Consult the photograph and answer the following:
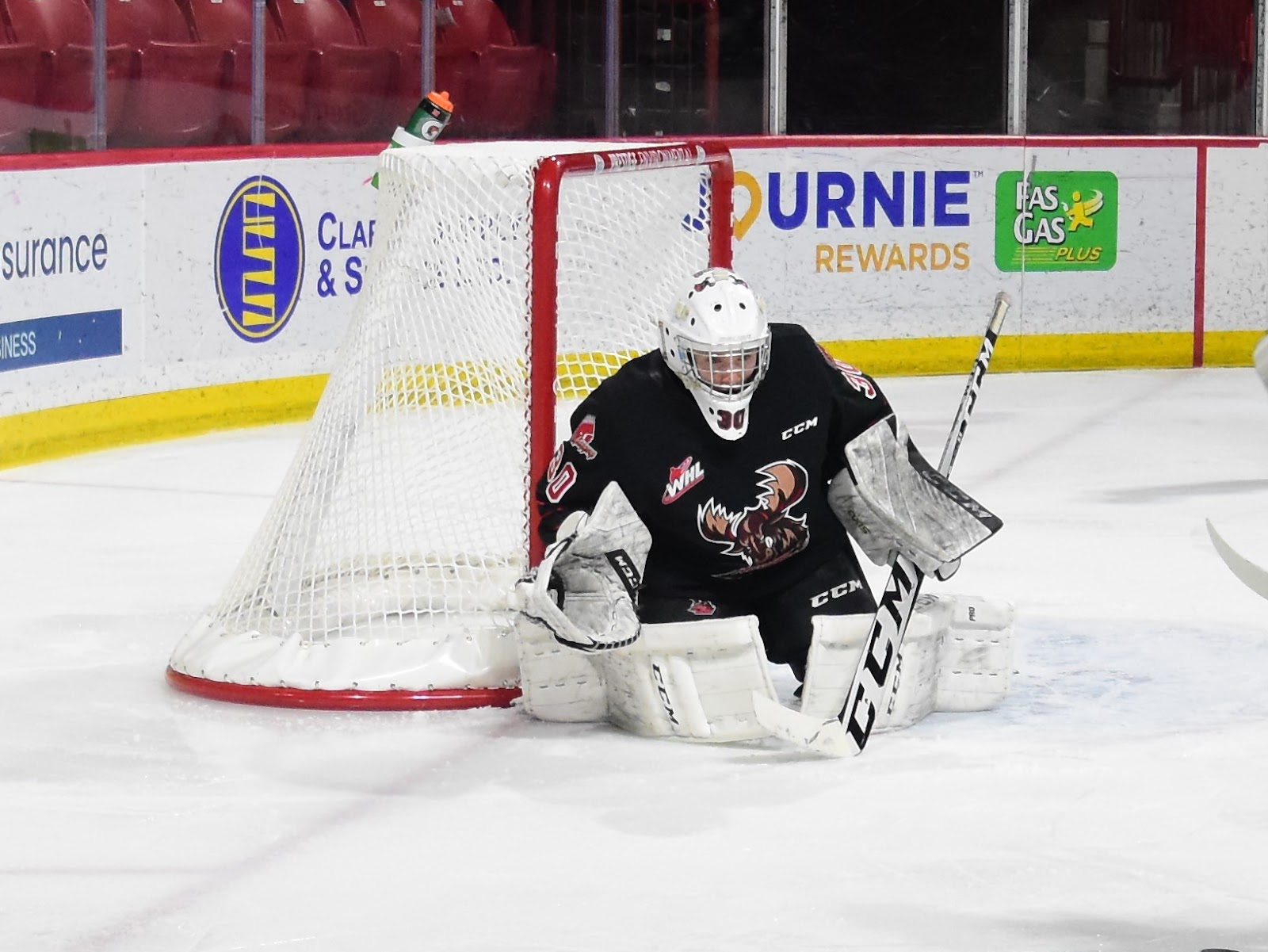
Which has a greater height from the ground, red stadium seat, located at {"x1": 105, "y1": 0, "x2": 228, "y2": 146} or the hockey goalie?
red stadium seat, located at {"x1": 105, "y1": 0, "x2": 228, "y2": 146}

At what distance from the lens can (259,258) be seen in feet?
24.6

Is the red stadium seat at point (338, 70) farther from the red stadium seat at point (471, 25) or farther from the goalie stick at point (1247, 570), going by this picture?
the goalie stick at point (1247, 570)

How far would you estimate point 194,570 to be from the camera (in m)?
5.32

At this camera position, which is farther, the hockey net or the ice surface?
the hockey net

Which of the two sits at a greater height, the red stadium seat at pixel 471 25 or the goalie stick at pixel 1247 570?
the red stadium seat at pixel 471 25

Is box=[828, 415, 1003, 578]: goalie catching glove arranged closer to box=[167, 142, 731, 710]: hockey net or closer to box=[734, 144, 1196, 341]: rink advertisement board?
box=[167, 142, 731, 710]: hockey net

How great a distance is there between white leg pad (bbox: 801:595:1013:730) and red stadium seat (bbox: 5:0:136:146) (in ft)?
13.1

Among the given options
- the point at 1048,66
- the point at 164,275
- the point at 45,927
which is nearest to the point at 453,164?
the point at 45,927

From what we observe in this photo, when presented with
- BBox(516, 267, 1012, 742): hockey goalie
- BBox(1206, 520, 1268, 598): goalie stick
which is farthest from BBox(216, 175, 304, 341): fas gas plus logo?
BBox(1206, 520, 1268, 598): goalie stick

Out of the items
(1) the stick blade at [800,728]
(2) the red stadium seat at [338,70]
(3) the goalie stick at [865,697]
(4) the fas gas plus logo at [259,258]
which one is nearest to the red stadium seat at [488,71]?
(2) the red stadium seat at [338,70]

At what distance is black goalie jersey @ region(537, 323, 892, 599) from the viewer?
3.71 metres

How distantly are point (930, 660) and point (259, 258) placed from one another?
164 inches

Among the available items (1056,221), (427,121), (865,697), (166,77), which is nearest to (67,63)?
(166,77)

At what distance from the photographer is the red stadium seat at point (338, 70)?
816 centimetres
